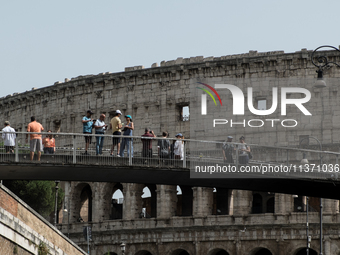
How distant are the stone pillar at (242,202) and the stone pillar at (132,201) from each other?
26.1 ft

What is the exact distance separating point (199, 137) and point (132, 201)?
7.94 meters

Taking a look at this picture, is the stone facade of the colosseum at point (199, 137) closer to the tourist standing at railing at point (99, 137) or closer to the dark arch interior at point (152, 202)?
the dark arch interior at point (152, 202)

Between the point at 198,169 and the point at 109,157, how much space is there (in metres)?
3.27

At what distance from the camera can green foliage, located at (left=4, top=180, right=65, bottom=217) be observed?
231ft

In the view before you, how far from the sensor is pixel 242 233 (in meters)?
66.3

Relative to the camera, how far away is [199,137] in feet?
221

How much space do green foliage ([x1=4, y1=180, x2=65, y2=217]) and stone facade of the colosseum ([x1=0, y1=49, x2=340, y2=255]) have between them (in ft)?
7.78

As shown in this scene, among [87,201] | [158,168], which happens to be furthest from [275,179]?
[87,201]

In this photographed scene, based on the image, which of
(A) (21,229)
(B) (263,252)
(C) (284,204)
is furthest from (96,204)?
(A) (21,229)

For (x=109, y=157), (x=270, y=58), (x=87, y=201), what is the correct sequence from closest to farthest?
(x=109, y=157) < (x=270, y=58) < (x=87, y=201)

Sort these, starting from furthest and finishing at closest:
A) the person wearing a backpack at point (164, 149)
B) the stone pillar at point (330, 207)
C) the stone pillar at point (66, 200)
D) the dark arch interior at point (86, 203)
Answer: the dark arch interior at point (86, 203) < the stone pillar at point (66, 200) < the stone pillar at point (330, 207) < the person wearing a backpack at point (164, 149)

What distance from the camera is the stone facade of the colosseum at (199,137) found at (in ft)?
213

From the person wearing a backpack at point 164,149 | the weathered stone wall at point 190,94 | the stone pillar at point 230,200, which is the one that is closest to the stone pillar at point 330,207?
the weathered stone wall at point 190,94

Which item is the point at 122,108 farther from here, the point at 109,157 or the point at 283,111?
the point at 109,157
